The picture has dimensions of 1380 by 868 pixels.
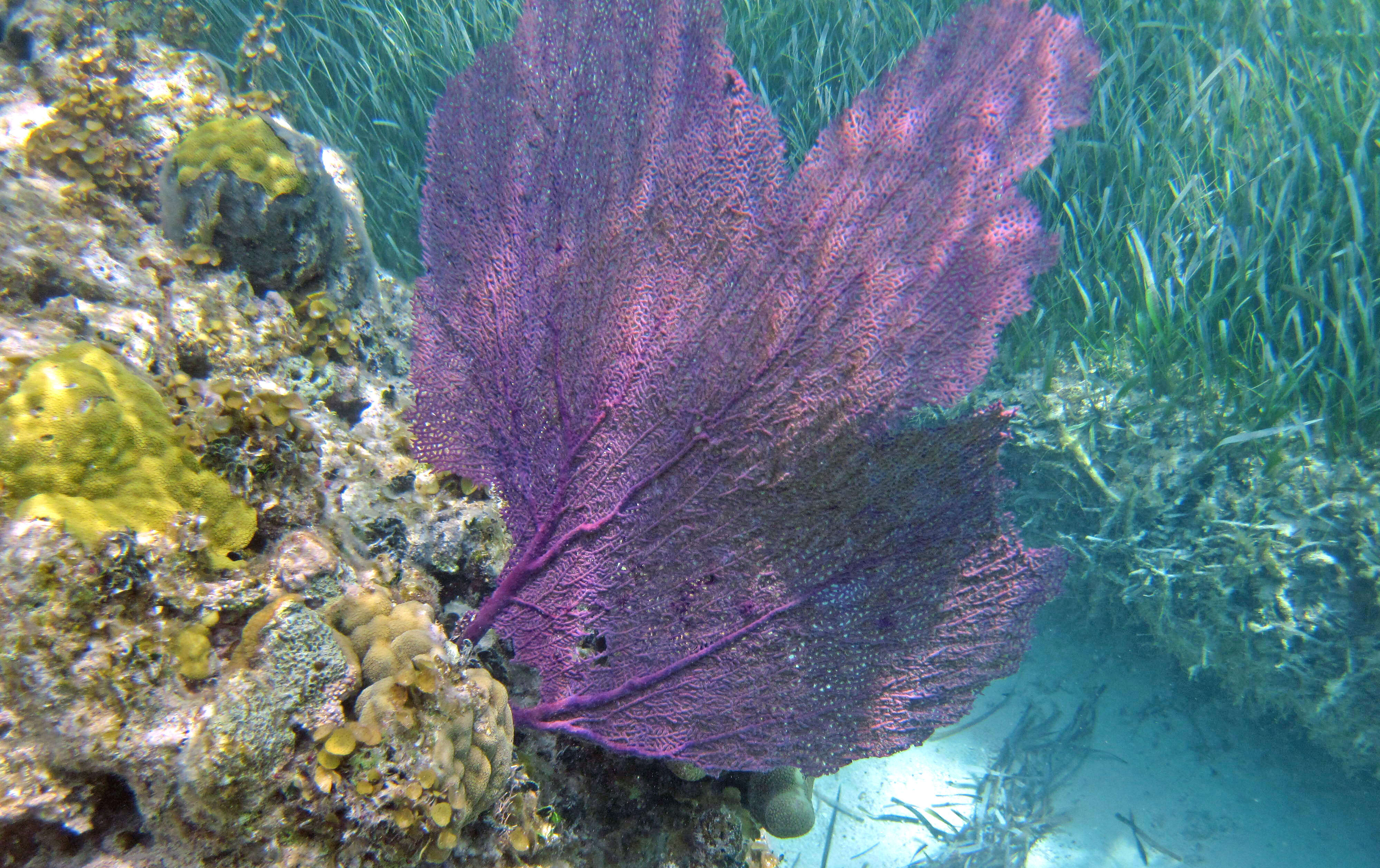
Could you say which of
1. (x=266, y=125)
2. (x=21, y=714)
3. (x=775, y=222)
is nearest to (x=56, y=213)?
(x=266, y=125)

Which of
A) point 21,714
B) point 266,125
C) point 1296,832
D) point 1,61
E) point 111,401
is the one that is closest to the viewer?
point 21,714

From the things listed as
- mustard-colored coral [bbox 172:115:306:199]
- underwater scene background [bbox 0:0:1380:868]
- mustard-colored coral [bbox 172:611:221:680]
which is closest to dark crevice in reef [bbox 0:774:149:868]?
underwater scene background [bbox 0:0:1380:868]

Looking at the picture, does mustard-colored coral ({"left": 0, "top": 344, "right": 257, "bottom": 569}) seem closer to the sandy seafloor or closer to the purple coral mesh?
the purple coral mesh

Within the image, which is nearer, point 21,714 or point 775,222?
point 21,714

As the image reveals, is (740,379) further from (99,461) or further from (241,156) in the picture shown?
(241,156)

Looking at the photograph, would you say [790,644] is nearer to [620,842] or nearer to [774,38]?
[620,842]

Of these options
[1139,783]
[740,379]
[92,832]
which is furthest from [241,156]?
[1139,783]
